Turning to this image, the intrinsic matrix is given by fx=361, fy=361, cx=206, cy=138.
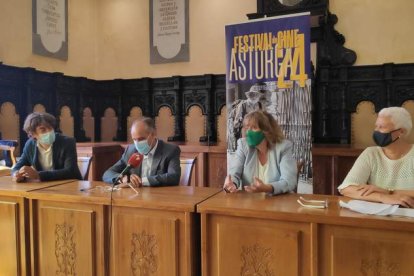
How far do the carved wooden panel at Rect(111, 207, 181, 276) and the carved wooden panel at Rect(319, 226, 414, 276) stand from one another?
725 mm

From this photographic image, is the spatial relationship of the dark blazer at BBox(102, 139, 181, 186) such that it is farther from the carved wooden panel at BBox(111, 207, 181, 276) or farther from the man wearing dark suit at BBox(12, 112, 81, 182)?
the carved wooden panel at BBox(111, 207, 181, 276)

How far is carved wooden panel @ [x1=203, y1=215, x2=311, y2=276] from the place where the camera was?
1678 millimetres

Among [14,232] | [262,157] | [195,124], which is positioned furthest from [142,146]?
[195,124]

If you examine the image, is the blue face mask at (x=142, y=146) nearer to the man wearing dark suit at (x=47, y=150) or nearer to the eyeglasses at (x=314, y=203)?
the man wearing dark suit at (x=47, y=150)

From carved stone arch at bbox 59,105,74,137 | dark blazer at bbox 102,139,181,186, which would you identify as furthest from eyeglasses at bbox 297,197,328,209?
carved stone arch at bbox 59,105,74,137

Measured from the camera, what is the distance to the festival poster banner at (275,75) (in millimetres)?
3439

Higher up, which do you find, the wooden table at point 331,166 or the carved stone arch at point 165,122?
the carved stone arch at point 165,122

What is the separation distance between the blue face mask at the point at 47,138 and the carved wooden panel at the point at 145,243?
1.14 meters

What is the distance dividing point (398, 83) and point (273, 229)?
14.3 ft

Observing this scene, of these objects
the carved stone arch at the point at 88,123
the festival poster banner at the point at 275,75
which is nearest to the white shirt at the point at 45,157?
the festival poster banner at the point at 275,75

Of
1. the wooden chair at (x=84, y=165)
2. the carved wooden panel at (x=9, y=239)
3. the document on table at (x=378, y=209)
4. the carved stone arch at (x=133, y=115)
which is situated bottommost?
the carved wooden panel at (x=9, y=239)

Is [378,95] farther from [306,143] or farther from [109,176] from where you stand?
[109,176]

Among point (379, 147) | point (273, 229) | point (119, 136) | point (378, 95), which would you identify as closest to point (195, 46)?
point (119, 136)

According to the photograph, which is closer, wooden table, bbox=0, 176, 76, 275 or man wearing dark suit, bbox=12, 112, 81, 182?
wooden table, bbox=0, 176, 76, 275
